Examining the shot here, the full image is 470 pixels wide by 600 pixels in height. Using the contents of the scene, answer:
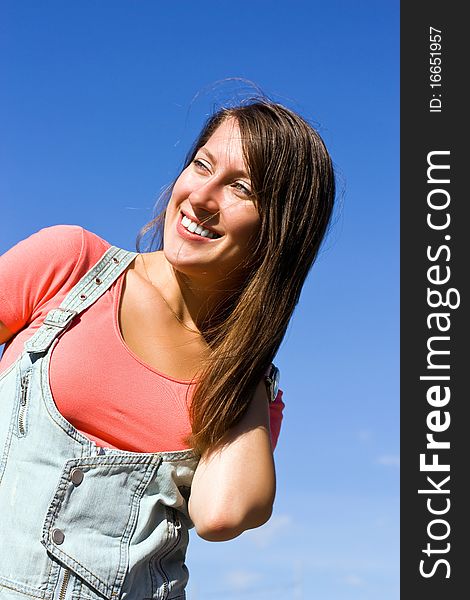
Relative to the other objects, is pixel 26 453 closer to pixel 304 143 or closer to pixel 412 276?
pixel 304 143

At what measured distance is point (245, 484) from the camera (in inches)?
118

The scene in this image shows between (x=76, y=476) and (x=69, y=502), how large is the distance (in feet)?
0.26

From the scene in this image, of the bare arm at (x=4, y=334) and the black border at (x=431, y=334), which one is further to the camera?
the black border at (x=431, y=334)

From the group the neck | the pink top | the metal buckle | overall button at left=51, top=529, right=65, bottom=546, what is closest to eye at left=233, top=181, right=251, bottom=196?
the neck

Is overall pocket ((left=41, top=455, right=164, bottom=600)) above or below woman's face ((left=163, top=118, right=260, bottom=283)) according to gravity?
below

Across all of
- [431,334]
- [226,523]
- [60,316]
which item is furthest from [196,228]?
[431,334]

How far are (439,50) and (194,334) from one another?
2.96 meters

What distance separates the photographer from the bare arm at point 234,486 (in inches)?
117

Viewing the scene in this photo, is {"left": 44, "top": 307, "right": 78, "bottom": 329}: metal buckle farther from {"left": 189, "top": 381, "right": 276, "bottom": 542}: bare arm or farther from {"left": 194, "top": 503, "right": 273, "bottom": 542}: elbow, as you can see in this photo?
{"left": 194, "top": 503, "right": 273, "bottom": 542}: elbow

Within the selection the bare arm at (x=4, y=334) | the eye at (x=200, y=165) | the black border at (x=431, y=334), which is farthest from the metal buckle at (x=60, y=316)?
the black border at (x=431, y=334)

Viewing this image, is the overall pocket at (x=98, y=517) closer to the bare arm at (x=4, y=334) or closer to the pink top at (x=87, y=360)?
the pink top at (x=87, y=360)

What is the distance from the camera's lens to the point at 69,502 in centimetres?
291

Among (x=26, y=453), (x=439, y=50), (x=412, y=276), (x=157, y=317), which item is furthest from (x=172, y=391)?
(x=439, y=50)

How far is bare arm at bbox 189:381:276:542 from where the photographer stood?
117 inches
